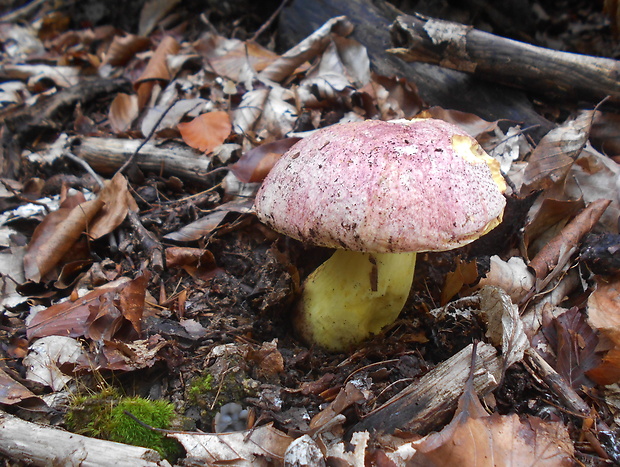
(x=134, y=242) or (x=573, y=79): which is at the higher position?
(x=573, y=79)

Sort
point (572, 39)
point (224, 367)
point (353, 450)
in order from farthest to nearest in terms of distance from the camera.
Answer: point (572, 39) < point (224, 367) < point (353, 450)

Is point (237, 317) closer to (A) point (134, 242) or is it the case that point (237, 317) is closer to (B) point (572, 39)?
(A) point (134, 242)

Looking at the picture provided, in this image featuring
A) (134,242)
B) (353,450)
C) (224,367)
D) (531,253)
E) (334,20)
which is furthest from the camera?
(334,20)

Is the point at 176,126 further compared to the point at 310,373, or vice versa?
the point at 176,126

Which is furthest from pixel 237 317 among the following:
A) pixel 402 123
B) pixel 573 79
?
pixel 573 79

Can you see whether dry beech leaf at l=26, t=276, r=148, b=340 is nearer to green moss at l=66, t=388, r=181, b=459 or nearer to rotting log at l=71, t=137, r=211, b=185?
green moss at l=66, t=388, r=181, b=459

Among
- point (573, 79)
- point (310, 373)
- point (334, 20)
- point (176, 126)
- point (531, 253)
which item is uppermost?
point (334, 20)

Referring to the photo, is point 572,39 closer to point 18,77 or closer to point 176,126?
point 176,126

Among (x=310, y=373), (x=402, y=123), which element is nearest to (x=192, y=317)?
(x=310, y=373)
